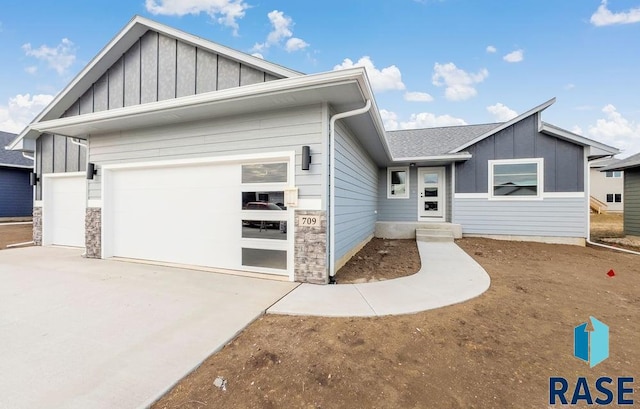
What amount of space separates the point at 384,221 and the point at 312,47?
7.23 meters

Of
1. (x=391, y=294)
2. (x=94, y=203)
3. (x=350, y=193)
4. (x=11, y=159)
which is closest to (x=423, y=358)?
(x=391, y=294)

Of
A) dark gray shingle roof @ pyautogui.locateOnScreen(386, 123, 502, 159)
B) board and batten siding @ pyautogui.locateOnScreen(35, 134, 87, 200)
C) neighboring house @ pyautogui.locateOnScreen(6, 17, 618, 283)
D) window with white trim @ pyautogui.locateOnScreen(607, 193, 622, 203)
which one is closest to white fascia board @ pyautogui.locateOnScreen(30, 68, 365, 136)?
neighboring house @ pyautogui.locateOnScreen(6, 17, 618, 283)

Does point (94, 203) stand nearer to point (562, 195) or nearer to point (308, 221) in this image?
point (308, 221)

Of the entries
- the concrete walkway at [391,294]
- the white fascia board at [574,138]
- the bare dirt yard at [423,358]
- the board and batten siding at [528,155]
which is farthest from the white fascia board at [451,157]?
the bare dirt yard at [423,358]

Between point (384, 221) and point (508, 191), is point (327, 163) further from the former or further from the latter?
point (508, 191)

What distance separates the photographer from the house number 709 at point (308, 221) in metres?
4.31

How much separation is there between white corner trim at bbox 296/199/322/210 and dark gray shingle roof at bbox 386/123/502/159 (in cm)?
560

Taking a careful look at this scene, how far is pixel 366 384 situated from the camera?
6.36 feet

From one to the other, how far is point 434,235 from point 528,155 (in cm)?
384

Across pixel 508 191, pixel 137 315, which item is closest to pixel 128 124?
pixel 137 315

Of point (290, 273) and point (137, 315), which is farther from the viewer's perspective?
point (290, 273)

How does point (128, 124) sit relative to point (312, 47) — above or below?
below

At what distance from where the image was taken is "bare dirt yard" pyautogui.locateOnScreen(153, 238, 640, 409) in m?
1.81

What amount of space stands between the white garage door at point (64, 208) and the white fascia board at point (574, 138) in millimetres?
13466
